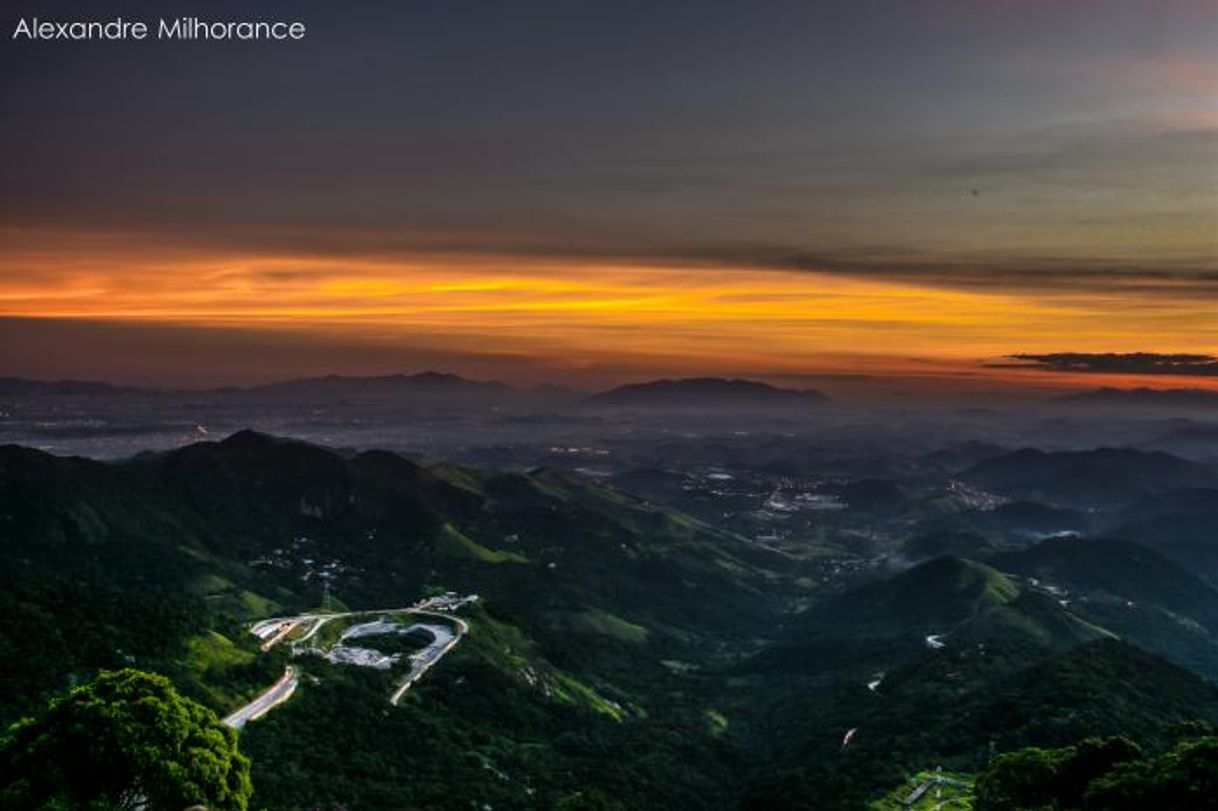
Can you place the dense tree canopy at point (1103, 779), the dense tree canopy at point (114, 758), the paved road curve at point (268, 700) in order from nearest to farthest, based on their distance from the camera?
1. the dense tree canopy at point (114, 758)
2. the dense tree canopy at point (1103, 779)
3. the paved road curve at point (268, 700)

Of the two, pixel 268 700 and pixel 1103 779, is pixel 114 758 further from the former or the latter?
pixel 268 700

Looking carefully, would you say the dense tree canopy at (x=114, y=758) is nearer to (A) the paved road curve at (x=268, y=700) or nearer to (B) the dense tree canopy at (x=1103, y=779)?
(B) the dense tree canopy at (x=1103, y=779)

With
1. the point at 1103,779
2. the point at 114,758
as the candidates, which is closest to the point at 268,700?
the point at 114,758

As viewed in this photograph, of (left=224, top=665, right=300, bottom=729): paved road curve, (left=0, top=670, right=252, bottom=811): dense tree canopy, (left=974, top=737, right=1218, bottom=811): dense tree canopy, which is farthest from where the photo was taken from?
(left=224, top=665, right=300, bottom=729): paved road curve

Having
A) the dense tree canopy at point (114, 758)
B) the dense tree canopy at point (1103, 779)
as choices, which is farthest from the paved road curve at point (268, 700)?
the dense tree canopy at point (1103, 779)

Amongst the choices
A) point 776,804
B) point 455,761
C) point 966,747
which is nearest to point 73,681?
point 455,761

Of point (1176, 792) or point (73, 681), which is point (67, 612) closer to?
point (73, 681)

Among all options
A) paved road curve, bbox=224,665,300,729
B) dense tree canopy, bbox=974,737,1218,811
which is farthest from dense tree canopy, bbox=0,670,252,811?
paved road curve, bbox=224,665,300,729

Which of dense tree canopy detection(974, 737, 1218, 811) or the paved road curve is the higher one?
dense tree canopy detection(974, 737, 1218, 811)

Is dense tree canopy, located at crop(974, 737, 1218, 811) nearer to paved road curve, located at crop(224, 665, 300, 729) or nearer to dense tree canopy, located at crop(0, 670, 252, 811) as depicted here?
dense tree canopy, located at crop(0, 670, 252, 811)
